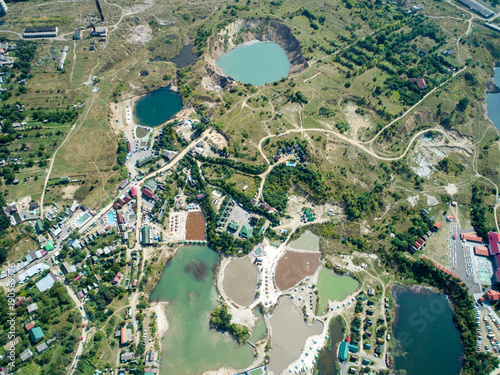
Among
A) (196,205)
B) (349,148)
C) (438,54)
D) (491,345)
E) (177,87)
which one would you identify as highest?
(438,54)

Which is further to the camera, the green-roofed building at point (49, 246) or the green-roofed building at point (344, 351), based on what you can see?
the green-roofed building at point (49, 246)

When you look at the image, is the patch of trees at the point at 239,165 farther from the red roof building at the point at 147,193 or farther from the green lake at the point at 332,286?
the green lake at the point at 332,286

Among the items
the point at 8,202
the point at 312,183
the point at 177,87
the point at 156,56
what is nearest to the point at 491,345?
the point at 312,183

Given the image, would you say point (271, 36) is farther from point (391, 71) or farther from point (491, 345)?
point (491, 345)

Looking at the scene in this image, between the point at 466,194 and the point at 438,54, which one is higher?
the point at 438,54

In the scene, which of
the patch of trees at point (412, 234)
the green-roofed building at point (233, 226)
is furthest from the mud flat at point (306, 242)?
the patch of trees at point (412, 234)

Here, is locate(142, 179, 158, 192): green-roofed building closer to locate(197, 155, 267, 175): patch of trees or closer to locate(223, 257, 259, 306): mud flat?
locate(197, 155, 267, 175): patch of trees
